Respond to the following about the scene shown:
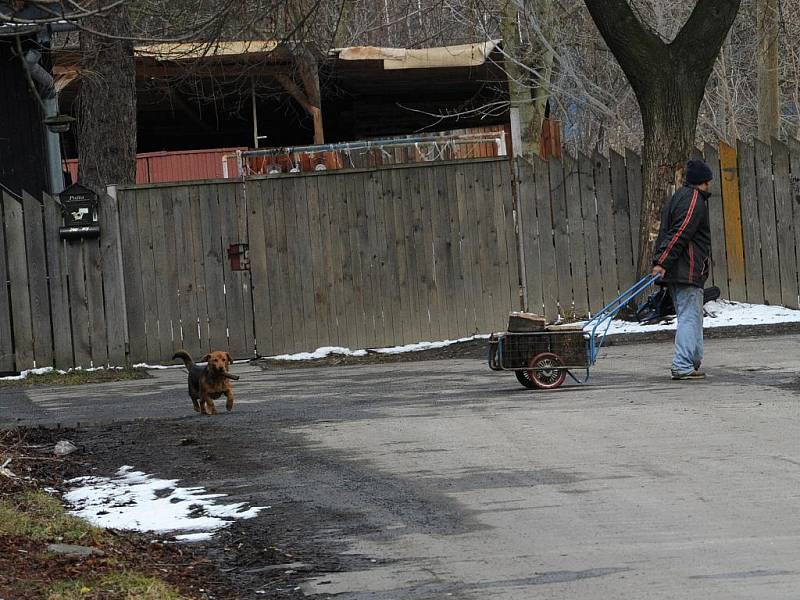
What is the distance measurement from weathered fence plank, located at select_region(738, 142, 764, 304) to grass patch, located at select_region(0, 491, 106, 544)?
11411mm

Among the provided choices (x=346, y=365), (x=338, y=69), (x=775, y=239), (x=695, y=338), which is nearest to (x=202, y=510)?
(x=695, y=338)

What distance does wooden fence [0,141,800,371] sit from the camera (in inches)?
637

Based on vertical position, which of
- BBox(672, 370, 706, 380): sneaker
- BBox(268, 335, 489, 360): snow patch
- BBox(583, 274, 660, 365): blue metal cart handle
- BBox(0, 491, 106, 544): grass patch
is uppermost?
BBox(583, 274, 660, 365): blue metal cart handle

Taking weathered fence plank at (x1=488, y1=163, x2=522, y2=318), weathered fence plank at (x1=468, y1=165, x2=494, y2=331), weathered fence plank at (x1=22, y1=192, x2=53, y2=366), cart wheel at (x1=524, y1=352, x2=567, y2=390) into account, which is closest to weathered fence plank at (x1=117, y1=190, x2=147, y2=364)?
weathered fence plank at (x1=22, y1=192, x2=53, y2=366)

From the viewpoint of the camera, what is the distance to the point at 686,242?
12.1 metres

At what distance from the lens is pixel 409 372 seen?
47.2 ft

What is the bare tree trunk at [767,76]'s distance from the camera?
25.5 meters

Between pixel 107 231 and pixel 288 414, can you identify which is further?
pixel 107 231

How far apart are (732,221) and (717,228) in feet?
0.67

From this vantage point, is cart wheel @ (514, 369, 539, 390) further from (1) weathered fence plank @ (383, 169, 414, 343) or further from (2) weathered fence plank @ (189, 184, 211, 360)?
(2) weathered fence plank @ (189, 184, 211, 360)

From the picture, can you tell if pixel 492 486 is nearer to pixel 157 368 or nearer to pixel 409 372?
pixel 409 372

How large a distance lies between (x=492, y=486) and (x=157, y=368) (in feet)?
31.7

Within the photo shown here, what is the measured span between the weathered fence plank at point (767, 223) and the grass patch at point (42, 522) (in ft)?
37.8

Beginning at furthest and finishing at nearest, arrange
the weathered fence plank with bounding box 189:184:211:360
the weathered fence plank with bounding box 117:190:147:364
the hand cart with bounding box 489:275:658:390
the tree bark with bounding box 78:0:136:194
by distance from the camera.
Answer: the tree bark with bounding box 78:0:136:194, the weathered fence plank with bounding box 189:184:211:360, the weathered fence plank with bounding box 117:190:147:364, the hand cart with bounding box 489:275:658:390
